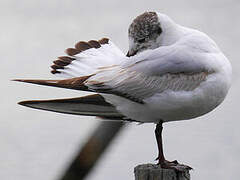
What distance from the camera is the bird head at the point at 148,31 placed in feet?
8.31

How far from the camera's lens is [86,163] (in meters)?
1.16

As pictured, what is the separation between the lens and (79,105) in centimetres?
272

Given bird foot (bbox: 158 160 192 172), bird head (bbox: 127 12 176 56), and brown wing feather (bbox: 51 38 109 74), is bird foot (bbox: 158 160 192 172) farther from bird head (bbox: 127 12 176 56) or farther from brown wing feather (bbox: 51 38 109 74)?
brown wing feather (bbox: 51 38 109 74)

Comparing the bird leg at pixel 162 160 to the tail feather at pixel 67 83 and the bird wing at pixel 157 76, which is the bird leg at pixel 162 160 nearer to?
the bird wing at pixel 157 76

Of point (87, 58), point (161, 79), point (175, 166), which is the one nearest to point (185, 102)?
point (161, 79)

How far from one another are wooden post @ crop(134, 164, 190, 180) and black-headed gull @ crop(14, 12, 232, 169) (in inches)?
2.8

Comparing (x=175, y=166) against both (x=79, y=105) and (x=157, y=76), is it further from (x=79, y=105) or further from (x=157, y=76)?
(x=79, y=105)

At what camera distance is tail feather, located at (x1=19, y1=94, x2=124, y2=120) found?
103 inches

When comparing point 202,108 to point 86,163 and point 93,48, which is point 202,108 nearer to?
point 93,48

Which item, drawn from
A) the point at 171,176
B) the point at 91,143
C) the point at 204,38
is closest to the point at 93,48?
the point at 204,38

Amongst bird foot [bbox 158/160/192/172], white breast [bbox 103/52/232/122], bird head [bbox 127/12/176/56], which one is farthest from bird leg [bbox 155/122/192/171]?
bird head [bbox 127/12/176/56]

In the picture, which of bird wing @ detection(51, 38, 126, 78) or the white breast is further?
bird wing @ detection(51, 38, 126, 78)

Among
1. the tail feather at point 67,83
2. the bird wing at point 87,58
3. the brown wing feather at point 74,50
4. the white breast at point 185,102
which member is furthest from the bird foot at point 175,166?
the brown wing feather at point 74,50

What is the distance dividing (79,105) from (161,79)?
505 millimetres
